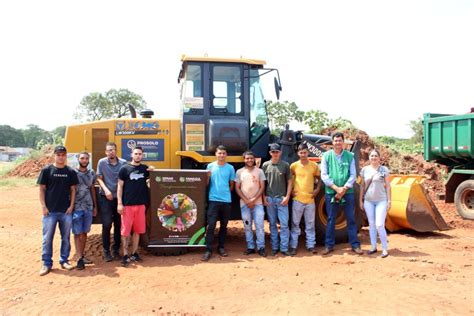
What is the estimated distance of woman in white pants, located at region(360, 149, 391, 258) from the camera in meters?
6.19

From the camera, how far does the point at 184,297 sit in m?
4.73

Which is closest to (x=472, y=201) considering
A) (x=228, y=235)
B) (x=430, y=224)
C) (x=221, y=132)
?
(x=430, y=224)

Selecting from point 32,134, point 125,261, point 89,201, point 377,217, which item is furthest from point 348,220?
point 32,134

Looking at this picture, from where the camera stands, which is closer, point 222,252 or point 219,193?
point 219,193

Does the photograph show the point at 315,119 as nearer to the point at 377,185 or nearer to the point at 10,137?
the point at 377,185

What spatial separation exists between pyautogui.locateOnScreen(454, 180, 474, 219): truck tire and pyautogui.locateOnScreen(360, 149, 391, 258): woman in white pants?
4905 mm

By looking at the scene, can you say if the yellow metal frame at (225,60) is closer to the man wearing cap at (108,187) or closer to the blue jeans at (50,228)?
the man wearing cap at (108,187)

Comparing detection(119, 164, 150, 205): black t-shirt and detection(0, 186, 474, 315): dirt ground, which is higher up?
detection(119, 164, 150, 205): black t-shirt

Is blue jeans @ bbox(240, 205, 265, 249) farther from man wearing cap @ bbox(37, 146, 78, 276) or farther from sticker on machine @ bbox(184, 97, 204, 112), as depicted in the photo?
man wearing cap @ bbox(37, 146, 78, 276)

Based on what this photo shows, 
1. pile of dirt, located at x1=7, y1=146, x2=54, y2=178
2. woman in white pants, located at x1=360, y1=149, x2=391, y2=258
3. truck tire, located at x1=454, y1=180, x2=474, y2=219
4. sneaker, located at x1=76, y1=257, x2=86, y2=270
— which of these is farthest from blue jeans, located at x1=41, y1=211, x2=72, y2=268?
pile of dirt, located at x1=7, y1=146, x2=54, y2=178

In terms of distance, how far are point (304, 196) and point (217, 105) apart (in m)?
2.11

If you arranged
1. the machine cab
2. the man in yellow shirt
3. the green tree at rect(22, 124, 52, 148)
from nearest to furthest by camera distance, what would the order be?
the man in yellow shirt, the machine cab, the green tree at rect(22, 124, 52, 148)

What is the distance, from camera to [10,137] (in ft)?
264

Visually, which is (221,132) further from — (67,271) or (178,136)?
(67,271)
